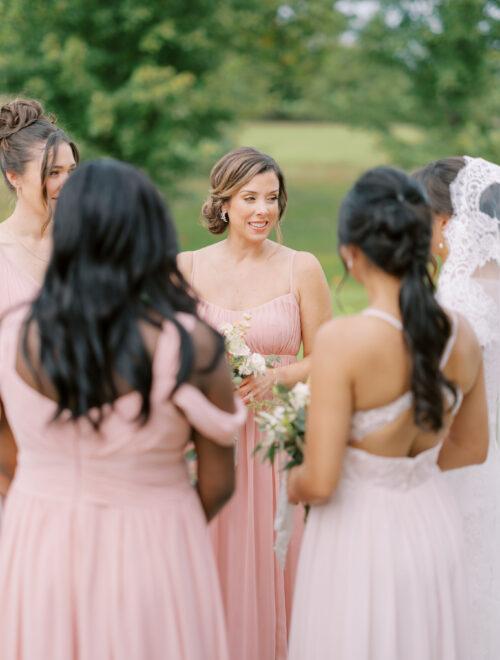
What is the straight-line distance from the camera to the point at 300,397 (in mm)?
3402

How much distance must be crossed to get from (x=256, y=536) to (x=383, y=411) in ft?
6.74

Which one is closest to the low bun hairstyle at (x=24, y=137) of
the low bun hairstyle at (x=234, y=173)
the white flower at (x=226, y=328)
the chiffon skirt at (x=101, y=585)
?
the low bun hairstyle at (x=234, y=173)

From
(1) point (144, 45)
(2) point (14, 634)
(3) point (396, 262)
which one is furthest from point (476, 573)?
(1) point (144, 45)

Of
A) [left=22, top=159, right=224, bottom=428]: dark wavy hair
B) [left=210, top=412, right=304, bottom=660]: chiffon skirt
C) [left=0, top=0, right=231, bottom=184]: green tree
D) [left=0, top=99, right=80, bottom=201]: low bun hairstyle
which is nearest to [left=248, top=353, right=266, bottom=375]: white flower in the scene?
[left=210, top=412, right=304, bottom=660]: chiffon skirt

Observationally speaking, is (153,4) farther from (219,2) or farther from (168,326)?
(168,326)

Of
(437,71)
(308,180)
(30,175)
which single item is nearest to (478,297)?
(30,175)

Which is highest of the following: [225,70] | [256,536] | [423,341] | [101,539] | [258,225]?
[225,70]

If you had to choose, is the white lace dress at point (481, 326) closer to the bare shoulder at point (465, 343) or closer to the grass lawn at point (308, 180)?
the bare shoulder at point (465, 343)

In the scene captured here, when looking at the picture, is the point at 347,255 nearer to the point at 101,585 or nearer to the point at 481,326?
the point at 481,326

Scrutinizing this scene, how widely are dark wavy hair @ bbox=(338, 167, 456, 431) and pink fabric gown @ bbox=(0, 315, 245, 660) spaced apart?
1.93 ft

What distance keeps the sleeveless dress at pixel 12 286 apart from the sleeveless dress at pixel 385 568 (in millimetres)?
1797

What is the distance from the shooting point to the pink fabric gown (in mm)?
2746

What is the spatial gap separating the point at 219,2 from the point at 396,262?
69.0ft

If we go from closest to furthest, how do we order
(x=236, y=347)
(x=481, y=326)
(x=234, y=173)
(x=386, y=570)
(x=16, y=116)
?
(x=386, y=570) → (x=481, y=326) → (x=236, y=347) → (x=16, y=116) → (x=234, y=173)
